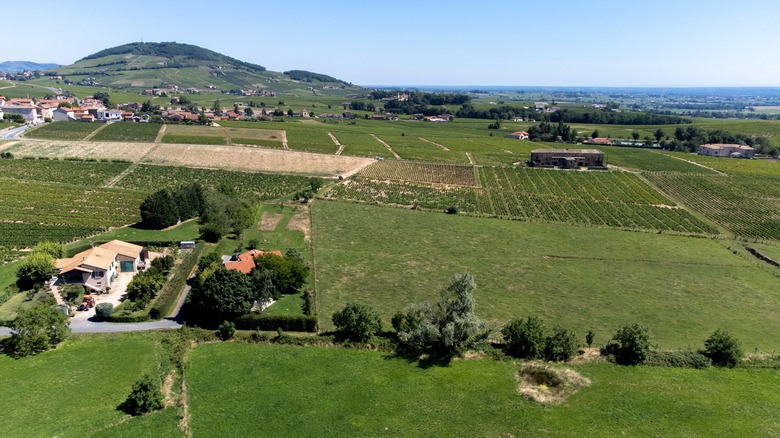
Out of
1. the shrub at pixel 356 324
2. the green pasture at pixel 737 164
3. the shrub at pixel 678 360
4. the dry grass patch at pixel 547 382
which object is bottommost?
the dry grass patch at pixel 547 382

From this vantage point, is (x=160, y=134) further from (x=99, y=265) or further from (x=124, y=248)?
(x=99, y=265)

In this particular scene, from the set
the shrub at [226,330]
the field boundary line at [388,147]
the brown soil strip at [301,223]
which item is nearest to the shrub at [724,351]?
the shrub at [226,330]

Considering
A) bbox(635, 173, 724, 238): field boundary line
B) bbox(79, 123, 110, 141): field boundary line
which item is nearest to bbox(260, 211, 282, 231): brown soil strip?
bbox(635, 173, 724, 238): field boundary line

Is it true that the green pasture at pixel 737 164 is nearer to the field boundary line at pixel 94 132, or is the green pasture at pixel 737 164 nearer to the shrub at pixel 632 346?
the shrub at pixel 632 346

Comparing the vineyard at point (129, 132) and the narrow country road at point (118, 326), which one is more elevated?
the vineyard at point (129, 132)

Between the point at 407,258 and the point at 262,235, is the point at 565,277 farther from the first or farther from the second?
the point at 262,235

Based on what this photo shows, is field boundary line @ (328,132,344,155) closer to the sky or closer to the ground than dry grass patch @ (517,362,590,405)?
closer to the sky

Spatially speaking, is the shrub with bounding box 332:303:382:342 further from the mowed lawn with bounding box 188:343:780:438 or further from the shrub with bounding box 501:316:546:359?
the shrub with bounding box 501:316:546:359
